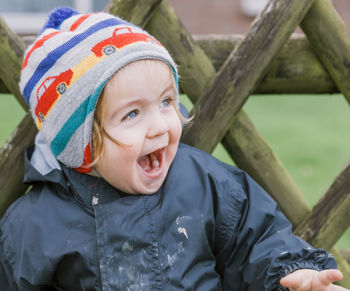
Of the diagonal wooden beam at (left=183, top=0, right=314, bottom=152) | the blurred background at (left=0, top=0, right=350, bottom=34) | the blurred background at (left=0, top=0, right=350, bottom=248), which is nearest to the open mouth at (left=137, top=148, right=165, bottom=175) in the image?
the diagonal wooden beam at (left=183, top=0, right=314, bottom=152)

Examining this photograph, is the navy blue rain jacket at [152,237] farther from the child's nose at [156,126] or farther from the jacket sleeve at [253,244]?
the child's nose at [156,126]

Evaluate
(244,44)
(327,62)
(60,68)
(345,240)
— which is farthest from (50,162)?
(345,240)

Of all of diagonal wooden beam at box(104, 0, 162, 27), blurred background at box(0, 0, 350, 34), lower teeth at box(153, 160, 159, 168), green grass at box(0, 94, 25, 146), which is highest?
diagonal wooden beam at box(104, 0, 162, 27)

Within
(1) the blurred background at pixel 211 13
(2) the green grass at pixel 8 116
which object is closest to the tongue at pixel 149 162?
(2) the green grass at pixel 8 116

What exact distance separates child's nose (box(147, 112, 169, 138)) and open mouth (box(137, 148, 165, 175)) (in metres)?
0.07

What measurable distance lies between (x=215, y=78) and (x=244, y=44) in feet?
0.42

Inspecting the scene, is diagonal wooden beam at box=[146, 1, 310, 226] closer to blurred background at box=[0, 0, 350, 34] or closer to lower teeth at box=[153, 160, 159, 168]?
lower teeth at box=[153, 160, 159, 168]

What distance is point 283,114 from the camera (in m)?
5.28

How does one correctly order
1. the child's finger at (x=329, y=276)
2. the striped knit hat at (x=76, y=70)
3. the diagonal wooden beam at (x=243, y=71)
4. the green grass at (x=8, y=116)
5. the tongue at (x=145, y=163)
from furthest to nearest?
the green grass at (x=8, y=116) < the diagonal wooden beam at (x=243, y=71) < the tongue at (x=145, y=163) < the striped knit hat at (x=76, y=70) < the child's finger at (x=329, y=276)

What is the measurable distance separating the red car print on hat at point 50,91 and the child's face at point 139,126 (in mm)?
109

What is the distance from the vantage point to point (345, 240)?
2.81 m

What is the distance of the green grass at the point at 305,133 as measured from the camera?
358cm

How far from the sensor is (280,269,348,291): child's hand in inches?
47.4

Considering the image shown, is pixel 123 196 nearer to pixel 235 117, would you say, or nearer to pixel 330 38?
pixel 235 117
